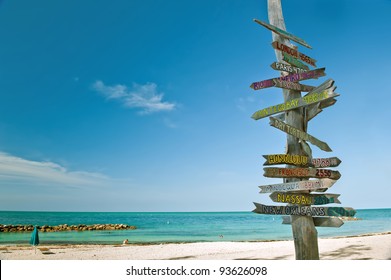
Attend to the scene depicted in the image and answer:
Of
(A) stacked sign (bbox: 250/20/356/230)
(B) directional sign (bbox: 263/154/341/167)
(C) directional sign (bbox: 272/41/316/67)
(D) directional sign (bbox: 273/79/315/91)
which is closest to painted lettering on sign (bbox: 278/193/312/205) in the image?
(A) stacked sign (bbox: 250/20/356/230)

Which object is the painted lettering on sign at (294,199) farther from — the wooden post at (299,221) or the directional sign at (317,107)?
the directional sign at (317,107)

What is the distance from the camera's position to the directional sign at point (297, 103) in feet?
10.3

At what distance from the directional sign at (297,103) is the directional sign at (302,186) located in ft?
2.34

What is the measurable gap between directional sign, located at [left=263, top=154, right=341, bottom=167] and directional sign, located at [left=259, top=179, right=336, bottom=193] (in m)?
0.19

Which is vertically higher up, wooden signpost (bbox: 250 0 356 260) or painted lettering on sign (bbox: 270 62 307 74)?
painted lettering on sign (bbox: 270 62 307 74)

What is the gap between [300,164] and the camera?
3.25 meters

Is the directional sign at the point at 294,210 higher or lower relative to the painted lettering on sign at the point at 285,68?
lower

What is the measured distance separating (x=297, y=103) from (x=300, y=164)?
0.60 metres

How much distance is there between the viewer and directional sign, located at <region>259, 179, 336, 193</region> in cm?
309

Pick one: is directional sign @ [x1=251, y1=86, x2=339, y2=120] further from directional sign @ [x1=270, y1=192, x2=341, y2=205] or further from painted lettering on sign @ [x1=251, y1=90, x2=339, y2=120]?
directional sign @ [x1=270, y1=192, x2=341, y2=205]

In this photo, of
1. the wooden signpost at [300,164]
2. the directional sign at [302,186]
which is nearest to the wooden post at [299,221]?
the wooden signpost at [300,164]

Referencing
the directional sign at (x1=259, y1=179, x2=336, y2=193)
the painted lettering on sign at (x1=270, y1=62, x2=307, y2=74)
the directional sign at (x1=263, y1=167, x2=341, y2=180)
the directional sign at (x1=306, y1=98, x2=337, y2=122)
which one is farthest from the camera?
the painted lettering on sign at (x1=270, y1=62, x2=307, y2=74)
